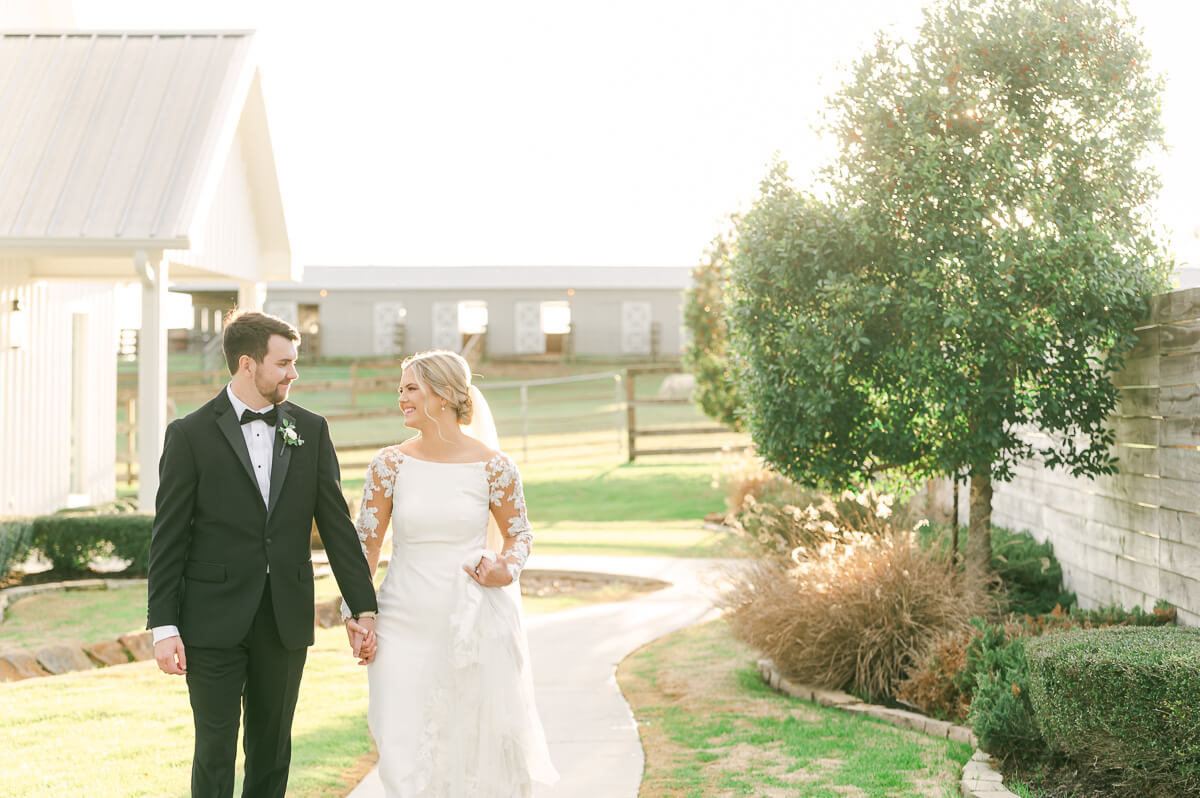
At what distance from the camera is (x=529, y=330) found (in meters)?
40.0

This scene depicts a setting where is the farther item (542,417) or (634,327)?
(634,327)

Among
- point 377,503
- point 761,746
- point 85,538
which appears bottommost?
point 761,746

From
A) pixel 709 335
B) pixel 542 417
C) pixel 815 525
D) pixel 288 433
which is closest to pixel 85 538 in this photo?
pixel 815 525

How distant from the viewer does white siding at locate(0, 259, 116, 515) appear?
1366 cm

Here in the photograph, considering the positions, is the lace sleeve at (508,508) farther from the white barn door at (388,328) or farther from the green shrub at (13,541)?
the white barn door at (388,328)

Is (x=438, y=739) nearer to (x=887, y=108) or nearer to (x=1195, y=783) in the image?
(x=1195, y=783)

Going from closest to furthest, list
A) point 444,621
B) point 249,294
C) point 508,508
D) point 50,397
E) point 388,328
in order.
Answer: point 444,621 → point 508,508 → point 50,397 → point 249,294 → point 388,328

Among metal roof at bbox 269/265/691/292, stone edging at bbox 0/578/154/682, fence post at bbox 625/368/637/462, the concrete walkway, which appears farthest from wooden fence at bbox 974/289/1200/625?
metal roof at bbox 269/265/691/292

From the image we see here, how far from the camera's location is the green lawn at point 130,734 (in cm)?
588

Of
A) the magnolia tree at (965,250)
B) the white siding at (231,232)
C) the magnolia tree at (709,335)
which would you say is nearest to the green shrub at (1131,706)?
the magnolia tree at (965,250)

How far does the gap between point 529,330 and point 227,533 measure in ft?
117

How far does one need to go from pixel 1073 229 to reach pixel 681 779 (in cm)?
452

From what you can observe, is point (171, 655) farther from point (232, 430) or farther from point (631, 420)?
point (631, 420)

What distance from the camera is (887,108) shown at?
28.1 feet
